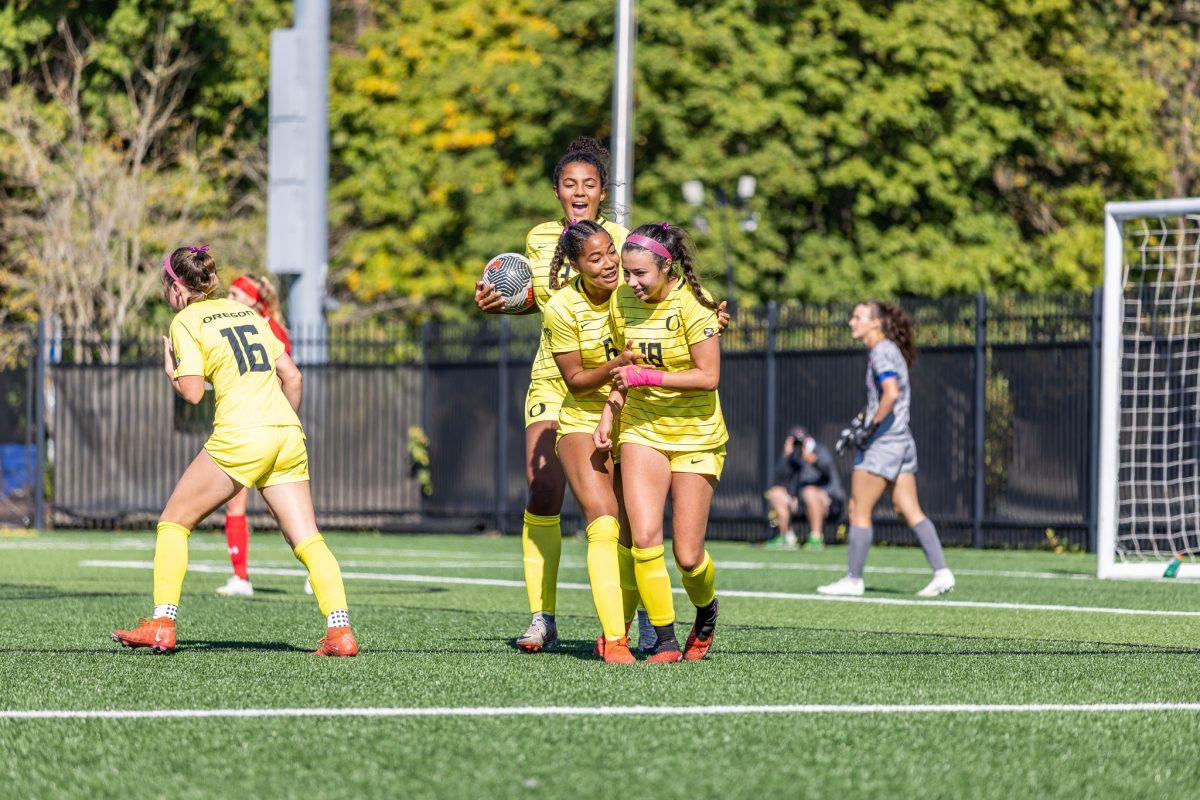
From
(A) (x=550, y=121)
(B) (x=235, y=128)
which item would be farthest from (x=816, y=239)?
(B) (x=235, y=128)

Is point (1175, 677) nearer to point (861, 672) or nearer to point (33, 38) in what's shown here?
point (861, 672)

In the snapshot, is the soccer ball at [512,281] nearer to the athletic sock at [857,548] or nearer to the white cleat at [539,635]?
the white cleat at [539,635]

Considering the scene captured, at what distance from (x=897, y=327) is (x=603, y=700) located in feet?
20.6

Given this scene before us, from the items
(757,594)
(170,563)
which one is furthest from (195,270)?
(757,594)

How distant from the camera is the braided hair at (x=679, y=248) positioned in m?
7.12

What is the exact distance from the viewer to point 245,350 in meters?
7.74

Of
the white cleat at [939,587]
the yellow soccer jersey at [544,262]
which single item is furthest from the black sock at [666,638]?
the white cleat at [939,587]

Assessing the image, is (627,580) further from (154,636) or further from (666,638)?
(154,636)

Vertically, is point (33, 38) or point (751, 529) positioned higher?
point (33, 38)

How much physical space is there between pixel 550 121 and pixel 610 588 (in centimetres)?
2834

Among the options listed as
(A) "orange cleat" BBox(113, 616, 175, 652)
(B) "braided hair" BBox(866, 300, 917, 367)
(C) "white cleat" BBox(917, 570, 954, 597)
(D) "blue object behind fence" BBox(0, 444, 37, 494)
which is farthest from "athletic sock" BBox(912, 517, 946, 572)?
(D) "blue object behind fence" BBox(0, 444, 37, 494)

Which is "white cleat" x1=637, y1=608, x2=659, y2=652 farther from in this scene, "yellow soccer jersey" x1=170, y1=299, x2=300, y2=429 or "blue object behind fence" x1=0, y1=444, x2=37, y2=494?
"blue object behind fence" x1=0, y1=444, x2=37, y2=494

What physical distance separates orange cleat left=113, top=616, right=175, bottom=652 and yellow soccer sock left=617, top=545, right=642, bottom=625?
73.8 inches

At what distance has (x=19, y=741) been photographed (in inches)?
209
